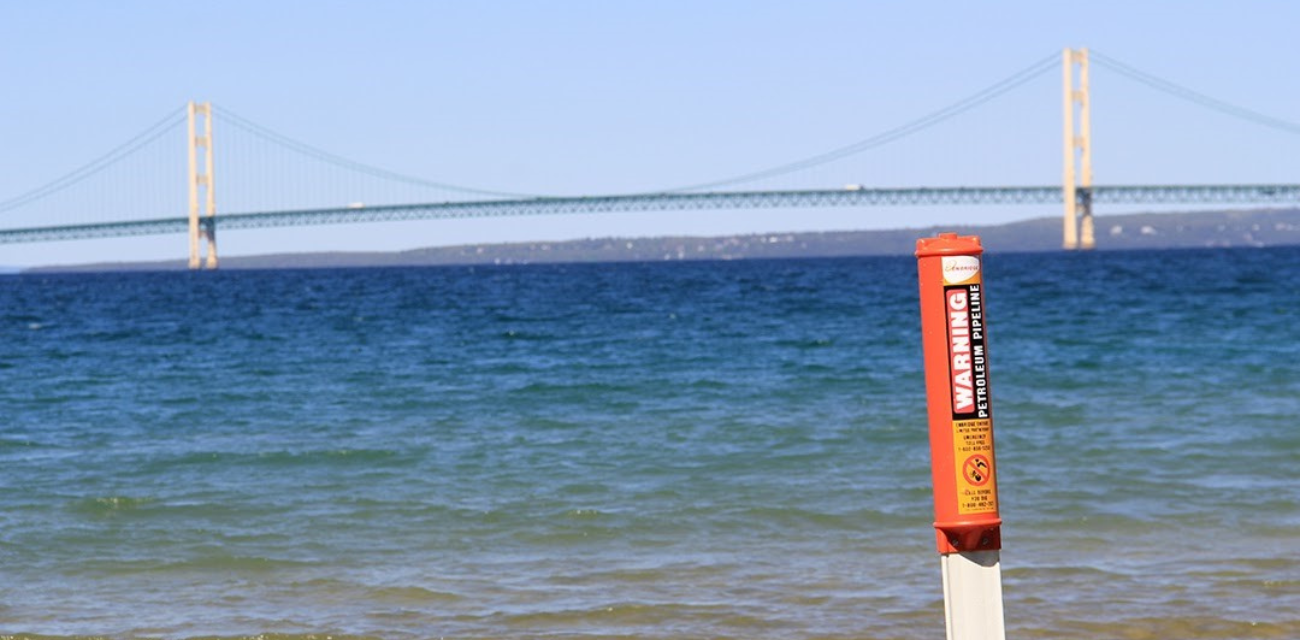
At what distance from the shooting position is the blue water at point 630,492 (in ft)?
17.6

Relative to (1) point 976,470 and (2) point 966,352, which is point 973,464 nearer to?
(1) point 976,470

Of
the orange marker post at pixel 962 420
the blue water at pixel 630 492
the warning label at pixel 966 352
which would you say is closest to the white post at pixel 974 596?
the orange marker post at pixel 962 420

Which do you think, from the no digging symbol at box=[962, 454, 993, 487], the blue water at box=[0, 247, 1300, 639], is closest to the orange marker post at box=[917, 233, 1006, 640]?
the no digging symbol at box=[962, 454, 993, 487]

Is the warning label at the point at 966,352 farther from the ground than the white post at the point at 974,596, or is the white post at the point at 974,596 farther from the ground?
the warning label at the point at 966,352

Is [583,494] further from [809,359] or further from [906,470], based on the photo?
[809,359]

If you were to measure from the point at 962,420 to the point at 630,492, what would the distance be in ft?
19.0

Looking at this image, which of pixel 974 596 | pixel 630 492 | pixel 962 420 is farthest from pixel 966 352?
pixel 630 492

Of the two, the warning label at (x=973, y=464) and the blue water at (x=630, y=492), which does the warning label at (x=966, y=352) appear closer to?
the warning label at (x=973, y=464)

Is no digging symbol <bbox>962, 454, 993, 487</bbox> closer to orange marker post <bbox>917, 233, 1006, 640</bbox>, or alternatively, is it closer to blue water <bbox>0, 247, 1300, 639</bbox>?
orange marker post <bbox>917, 233, 1006, 640</bbox>

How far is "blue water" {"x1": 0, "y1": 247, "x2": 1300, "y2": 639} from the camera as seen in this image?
5.35 meters

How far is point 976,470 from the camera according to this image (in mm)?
2295

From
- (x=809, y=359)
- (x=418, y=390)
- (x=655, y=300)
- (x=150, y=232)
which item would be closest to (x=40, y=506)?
(x=418, y=390)

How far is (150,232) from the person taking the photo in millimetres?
79938

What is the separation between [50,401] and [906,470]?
348 inches
